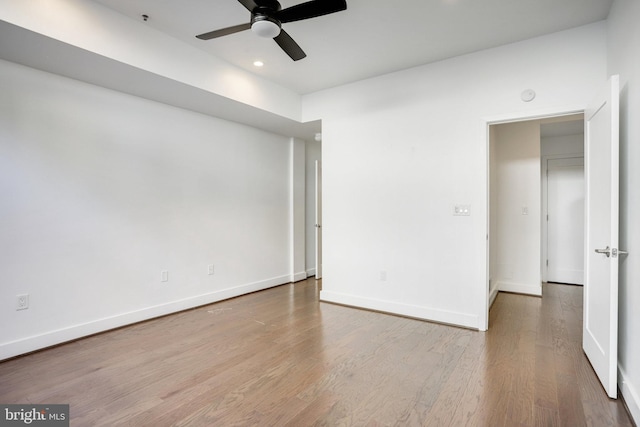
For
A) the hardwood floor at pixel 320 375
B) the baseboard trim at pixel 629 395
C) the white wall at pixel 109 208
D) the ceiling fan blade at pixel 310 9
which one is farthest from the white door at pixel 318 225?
the baseboard trim at pixel 629 395

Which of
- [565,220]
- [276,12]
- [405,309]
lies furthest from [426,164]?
[565,220]

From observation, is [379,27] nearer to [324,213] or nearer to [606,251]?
[324,213]

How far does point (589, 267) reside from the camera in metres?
2.64

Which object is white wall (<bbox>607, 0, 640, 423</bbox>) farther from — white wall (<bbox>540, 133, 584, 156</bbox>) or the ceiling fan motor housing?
white wall (<bbox>540, 133, 584, 156</bbox>)

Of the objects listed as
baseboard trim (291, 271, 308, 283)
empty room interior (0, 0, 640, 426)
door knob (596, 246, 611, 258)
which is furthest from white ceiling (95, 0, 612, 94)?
baseboard trim (291, 271, 308, 283)

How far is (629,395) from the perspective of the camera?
6.45 ft

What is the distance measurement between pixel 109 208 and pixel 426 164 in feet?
10.9

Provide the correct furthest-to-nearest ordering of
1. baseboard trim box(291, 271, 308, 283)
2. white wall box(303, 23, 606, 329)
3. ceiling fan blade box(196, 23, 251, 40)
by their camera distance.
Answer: baseboard trim box(291, 271, 308, 283), white wall box(303, 23, 606, 329), ceiling fan blade box(196, 23, 251, 40)

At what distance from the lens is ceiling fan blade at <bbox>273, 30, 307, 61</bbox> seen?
2.40m

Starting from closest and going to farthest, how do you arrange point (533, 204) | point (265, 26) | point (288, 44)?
point (265, 26) < point (288, 44) < point (533, 204)

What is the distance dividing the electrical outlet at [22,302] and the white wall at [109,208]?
0.04 meters

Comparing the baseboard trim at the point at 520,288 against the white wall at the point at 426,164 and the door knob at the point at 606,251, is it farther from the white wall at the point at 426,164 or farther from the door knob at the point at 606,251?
the door knob at the point at 606,251

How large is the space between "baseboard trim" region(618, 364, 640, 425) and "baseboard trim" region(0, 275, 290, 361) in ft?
12.9

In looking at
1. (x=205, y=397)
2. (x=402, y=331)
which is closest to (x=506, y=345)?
(x=402, y=331)
